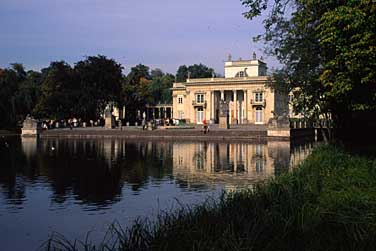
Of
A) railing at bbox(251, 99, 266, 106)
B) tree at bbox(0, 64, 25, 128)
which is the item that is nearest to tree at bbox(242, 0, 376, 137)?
tree at bbox(0, 64, 25, 128)

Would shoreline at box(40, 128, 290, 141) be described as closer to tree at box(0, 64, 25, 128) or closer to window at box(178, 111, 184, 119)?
tree at box(0, 64, 25, 128)

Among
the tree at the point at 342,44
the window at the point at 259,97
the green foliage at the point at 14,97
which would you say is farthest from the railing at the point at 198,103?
A: the tree at the point at 342,44

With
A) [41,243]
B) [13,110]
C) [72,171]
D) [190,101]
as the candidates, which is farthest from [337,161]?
[190,101]

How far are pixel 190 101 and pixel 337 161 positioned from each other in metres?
75.4

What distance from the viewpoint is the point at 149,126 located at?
5806cm

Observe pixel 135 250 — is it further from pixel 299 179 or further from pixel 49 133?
pixel 49 133

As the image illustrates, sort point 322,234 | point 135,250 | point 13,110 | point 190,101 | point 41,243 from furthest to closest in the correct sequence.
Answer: point 190,101 → point 13,110 → point 41,243 → point 322,234 → point 135,250

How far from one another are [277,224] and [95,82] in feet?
219

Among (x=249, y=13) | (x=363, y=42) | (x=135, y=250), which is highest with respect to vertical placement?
(x=249, y=13)

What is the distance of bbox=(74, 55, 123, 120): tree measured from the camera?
70.9 m

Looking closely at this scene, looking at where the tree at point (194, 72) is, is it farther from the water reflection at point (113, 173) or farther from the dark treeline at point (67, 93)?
the water reflection at point (113, 173)

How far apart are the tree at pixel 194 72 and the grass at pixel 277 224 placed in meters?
114

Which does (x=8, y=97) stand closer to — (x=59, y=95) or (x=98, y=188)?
(x=59, y=95)

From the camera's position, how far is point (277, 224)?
771cm
